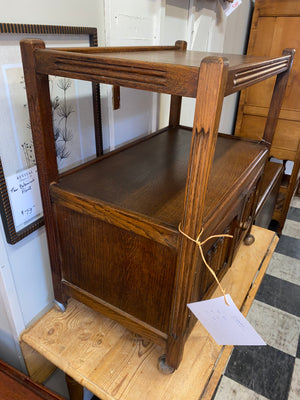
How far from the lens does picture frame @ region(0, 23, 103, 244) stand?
26.6 inches

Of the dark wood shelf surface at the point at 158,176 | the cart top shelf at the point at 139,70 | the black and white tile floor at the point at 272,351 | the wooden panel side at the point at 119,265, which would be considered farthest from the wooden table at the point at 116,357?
the cart top shelf at the point at 139,70

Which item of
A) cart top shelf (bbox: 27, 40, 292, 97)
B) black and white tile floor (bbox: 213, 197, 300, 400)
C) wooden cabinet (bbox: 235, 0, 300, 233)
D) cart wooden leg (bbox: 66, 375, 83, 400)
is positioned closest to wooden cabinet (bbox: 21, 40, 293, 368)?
cart top shelf (bbox: 27, 40, 292, 97)

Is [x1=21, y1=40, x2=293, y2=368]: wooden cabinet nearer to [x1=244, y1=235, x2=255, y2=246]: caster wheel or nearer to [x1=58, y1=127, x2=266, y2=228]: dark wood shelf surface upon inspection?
[x1=58, y1=127, x2=266, y2=228]: dark wood shelf surface

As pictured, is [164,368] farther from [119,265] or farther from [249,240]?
[249,240]

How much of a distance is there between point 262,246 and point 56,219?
0.92 m

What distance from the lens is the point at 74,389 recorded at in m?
0.94

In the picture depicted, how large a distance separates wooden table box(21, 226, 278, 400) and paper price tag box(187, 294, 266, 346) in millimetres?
206

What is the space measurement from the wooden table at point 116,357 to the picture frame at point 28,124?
317 millimetres

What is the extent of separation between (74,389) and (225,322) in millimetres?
593

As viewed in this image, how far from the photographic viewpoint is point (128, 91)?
3.56 ft

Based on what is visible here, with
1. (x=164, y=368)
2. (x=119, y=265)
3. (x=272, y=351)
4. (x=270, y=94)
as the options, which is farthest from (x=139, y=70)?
(x=270, y=94)

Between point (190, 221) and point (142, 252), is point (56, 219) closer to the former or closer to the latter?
point (142, 252)

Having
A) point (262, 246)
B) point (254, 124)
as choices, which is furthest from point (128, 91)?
point (254, 124)

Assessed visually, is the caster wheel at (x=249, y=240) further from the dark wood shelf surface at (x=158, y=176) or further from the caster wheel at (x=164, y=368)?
the caster wheel at (x=164, y=368)
